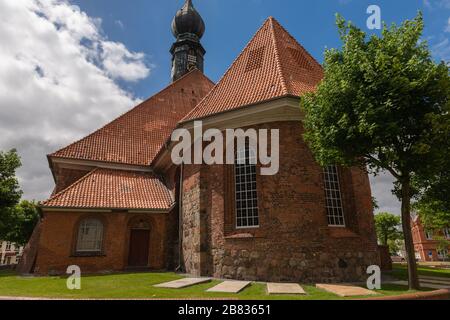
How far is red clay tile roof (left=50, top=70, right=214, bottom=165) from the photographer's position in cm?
1753

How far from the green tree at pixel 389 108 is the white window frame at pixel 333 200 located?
2.81 metres

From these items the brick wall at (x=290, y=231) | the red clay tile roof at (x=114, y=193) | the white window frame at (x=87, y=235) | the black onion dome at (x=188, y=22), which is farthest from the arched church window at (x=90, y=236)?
the black onion dome at (x=188, y=22)

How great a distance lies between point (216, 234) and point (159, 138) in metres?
11.1

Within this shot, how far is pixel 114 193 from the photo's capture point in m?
15.0

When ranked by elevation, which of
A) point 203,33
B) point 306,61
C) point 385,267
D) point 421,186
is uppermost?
point 203,33

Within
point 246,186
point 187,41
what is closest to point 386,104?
point 246,186

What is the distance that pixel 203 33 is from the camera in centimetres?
3125

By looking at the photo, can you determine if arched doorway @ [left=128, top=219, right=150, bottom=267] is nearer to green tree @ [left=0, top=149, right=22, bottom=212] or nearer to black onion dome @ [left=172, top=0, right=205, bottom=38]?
green tree @ [left=0, top=149, right=22, bottom=212]

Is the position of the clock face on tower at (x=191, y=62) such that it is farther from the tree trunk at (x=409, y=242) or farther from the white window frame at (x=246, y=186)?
the tree trunk at (x=409, y=242)

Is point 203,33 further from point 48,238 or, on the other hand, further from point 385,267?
point 385,267

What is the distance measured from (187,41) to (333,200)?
24.4m
